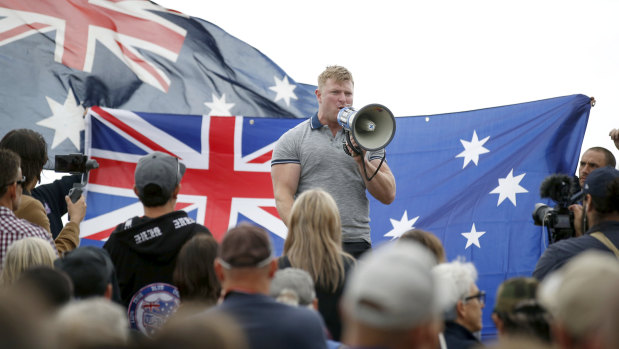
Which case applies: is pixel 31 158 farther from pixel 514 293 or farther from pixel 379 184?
pixel 514 293

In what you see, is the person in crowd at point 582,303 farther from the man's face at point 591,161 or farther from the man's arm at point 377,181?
the man's face at point 591,161

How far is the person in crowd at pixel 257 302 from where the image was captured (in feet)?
10.2

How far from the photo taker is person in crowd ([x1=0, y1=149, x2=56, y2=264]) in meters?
4.51

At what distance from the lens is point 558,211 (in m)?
5.46

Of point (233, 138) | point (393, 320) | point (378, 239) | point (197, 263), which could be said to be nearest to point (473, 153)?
point (378, 239)

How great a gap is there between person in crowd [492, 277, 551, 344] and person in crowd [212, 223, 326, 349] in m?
0.78

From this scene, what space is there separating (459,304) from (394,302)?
1.85 metres

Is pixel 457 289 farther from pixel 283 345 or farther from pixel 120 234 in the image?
pixel 120 234

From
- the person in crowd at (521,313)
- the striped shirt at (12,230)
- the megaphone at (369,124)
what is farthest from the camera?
the megaphone at (369,124)

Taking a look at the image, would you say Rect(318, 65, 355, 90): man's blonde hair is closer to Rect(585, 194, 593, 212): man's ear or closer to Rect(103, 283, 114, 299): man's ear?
Rect(585, 194, 593, 212): man's ear

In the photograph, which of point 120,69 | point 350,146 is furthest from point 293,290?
point 120,69

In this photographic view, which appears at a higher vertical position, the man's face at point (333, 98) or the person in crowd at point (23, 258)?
the man's face at point (333, 98)

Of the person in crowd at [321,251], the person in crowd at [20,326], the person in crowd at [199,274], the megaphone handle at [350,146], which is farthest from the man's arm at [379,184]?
the person in crowd at [20,326]

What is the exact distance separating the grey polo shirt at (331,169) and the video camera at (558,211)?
126cm
